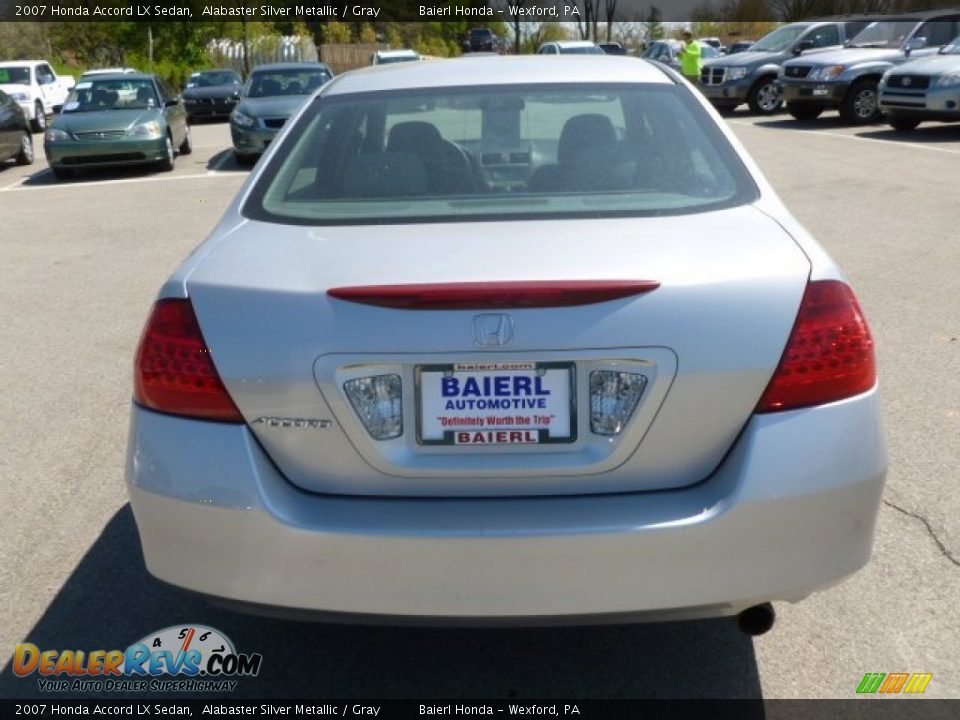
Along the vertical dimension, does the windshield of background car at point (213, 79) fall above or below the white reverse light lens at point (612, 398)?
below

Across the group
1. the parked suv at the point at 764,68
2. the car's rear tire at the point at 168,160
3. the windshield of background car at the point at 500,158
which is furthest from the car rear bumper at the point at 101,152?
the windshield of background car at the point at 500,158

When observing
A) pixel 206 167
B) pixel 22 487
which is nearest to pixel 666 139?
pixel 22 487

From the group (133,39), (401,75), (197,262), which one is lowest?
(133,39)

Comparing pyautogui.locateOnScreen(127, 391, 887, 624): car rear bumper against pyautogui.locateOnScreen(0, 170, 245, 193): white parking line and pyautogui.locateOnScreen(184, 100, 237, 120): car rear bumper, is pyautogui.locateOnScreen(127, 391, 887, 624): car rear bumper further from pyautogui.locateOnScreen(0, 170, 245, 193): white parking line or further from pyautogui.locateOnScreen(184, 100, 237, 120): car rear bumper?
pyautogui.locateOnScreen(184, 100, 237, 120): car rear bumper

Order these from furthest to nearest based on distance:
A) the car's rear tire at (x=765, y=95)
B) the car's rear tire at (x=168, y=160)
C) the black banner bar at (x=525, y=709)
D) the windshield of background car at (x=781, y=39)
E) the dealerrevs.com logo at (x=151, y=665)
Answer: the windshield of background car at (x=781, y=39) → the car's rear tire at (x=765, y=95) → the car's rear tire at (x=168, y=160) → the dealerrevs.com logo at (x=151, y=665) → the black banner bar at (x=525, y=709)

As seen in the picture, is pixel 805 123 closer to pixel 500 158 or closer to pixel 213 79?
pixel 213 79

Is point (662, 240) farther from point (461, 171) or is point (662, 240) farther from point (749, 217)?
point (461, 171)

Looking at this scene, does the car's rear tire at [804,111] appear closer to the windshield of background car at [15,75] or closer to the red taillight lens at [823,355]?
the windshield of background car at [15,75]

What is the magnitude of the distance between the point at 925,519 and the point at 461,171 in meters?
2.13

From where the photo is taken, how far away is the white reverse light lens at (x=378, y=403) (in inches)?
108

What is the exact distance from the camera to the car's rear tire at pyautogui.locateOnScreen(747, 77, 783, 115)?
23625 mm

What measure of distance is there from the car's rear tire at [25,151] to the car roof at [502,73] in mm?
16443

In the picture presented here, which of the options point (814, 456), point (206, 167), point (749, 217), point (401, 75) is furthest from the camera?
point (206, 167)

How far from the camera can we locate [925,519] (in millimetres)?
4285
